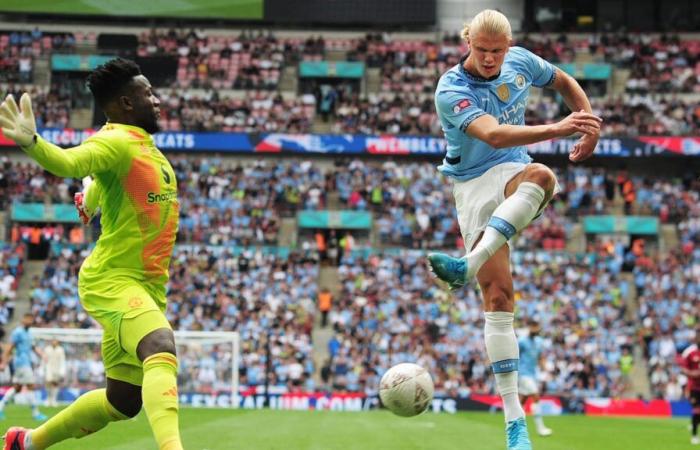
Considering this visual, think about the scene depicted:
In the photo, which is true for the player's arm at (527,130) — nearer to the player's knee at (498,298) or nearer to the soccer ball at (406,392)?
the player's knee at (498,298)

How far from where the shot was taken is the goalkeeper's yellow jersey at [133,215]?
19.9 ft

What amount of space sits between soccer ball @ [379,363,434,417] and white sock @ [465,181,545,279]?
1279 millimetres

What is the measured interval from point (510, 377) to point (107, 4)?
36934 mm

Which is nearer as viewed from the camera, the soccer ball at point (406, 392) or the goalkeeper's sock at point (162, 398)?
the goalkeeper's sock at point (162, 398)

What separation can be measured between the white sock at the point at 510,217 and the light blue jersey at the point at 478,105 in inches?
21.7

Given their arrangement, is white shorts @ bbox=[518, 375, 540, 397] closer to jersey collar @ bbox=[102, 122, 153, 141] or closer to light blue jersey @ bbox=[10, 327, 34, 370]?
light blue jersey @ bbox=[10, 327, 34, 370]

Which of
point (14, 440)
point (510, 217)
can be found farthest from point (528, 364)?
point (14, 440)

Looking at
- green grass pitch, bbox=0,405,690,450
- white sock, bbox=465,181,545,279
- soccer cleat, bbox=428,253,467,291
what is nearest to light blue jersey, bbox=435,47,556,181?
white sock, bbox=465,181,545,279

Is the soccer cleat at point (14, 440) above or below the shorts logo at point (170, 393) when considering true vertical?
below

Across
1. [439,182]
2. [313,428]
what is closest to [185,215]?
[439,182]

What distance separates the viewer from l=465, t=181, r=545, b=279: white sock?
6590 mm

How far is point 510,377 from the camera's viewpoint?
22.7ft

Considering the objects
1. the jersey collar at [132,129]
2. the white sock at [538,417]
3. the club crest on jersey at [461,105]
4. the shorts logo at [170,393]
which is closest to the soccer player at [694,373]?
the white sock at [538,417]

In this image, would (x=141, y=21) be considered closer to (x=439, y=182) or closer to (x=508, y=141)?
(x=439, y=182)
